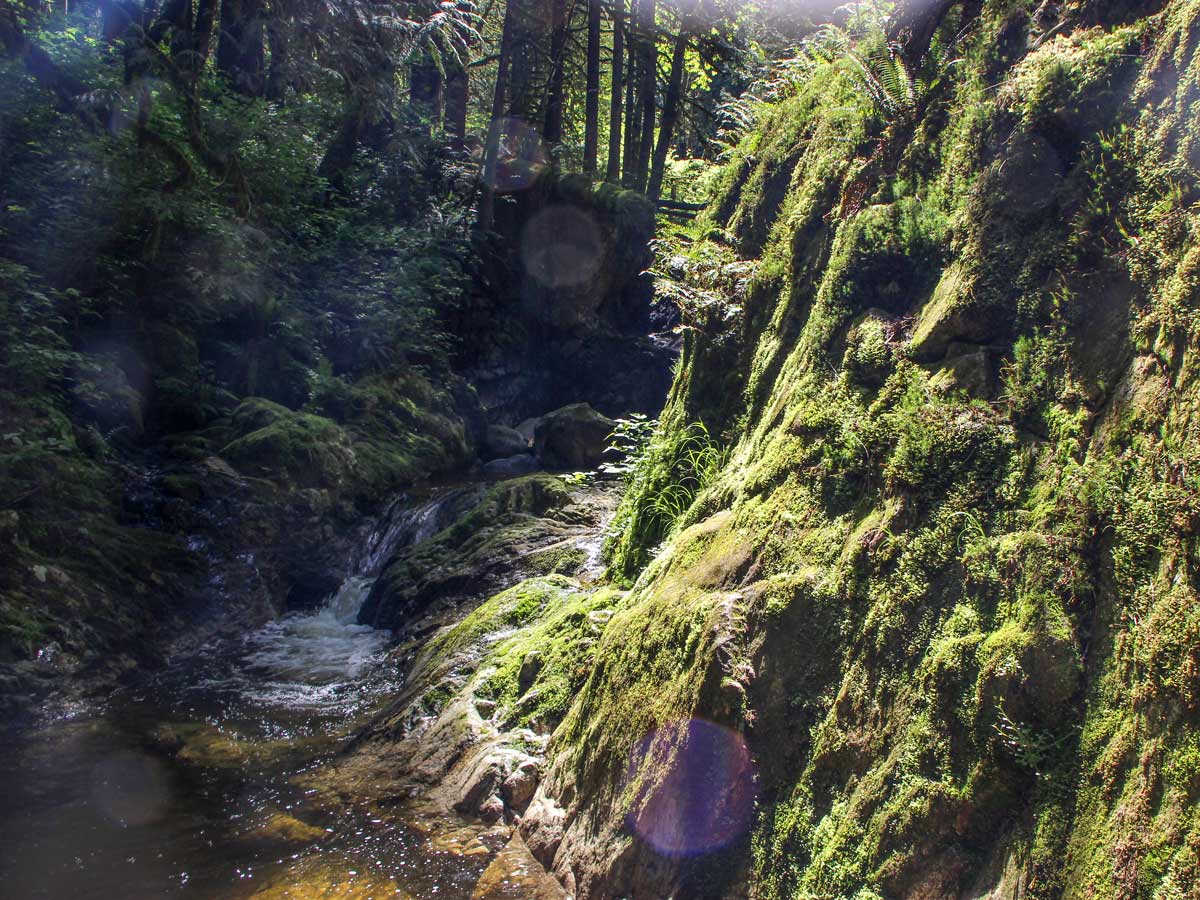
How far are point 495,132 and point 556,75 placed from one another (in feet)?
13.4

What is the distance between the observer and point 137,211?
11.7m

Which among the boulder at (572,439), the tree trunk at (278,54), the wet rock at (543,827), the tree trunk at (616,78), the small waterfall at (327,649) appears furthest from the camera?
the tree trunk at (616,78)

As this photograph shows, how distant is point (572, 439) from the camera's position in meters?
16.9

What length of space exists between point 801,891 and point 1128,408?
211cm

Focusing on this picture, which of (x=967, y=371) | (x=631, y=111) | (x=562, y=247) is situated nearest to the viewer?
(x=967, y=371)

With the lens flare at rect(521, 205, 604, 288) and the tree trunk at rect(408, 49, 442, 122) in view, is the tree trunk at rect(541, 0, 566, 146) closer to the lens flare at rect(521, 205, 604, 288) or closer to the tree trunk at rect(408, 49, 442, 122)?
the lens flare at rect(521, 205, 604, 288)

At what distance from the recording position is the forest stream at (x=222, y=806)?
4477 millimetres

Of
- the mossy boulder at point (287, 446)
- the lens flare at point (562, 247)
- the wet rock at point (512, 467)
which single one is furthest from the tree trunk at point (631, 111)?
the mossy boulder at point (287, 446)

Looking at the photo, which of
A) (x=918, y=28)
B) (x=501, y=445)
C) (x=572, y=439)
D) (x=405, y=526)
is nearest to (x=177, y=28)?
(x=405, y=526)

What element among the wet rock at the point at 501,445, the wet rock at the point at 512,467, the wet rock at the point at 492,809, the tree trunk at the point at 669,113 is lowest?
the wet rock at the point at 492,809

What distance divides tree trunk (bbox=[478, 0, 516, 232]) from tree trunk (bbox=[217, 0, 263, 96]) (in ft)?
17.4

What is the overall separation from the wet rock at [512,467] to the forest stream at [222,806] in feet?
25.8

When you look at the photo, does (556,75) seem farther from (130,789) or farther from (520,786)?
(520,786)

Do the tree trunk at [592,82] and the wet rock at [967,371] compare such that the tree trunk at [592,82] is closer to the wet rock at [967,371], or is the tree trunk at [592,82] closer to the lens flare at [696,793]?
the wet rock at [967,371]
